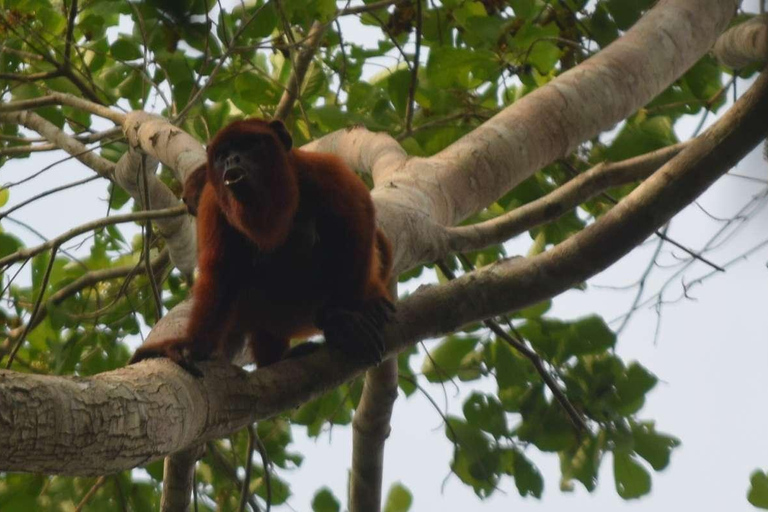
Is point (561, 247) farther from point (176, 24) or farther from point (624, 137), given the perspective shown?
point (176, 24)

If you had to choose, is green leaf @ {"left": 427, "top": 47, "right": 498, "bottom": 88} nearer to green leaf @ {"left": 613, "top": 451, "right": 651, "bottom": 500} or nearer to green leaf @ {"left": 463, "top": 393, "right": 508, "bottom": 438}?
green leaf @ {"left": 463, "top": 393, "right": 508, "bottom": 438}

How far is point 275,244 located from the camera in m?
3.19

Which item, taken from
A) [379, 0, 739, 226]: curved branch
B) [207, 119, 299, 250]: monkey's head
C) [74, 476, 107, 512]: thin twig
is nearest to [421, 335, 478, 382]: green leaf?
[379, 0, 739, 226]: curved branch

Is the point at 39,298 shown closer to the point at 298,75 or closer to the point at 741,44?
the point at 298,75

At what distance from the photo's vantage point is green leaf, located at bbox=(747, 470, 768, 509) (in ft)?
10.7

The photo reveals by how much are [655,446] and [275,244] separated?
163 centimetres

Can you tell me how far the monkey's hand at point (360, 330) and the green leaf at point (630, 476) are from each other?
127 centimetres

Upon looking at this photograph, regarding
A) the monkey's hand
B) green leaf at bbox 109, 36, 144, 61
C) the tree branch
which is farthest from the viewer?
green leaf at bbox 109, 36, 144, 61

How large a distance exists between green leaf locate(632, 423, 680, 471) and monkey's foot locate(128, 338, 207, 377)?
180cm

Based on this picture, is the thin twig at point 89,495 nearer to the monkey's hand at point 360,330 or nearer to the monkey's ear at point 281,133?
the monkey's hand at point 360,330

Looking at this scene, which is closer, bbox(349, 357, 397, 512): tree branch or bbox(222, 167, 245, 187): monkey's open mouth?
bbox(222, 167, 245, 187): monkey's open mouth

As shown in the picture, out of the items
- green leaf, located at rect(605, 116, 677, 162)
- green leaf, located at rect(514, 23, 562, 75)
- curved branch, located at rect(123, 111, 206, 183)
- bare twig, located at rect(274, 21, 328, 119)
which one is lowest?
curved branch, located at rect(123, 111, 206, 183)

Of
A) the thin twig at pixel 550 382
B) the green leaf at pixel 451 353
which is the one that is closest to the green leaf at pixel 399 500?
the green leaf at pixel 451 353

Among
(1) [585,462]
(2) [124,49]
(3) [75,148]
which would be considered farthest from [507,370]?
(2) [124,49]
